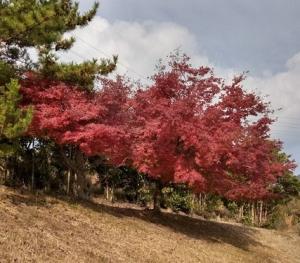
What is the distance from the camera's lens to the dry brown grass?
Result: 482 inches

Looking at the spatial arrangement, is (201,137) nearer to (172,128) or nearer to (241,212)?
(172,128)

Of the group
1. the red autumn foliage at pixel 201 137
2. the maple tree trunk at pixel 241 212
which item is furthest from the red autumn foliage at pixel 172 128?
the maple tree trunk at pixel 241 212

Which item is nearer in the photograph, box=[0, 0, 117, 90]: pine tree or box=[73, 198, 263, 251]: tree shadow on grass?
box=[0, 0, 117, 90]: pine tree

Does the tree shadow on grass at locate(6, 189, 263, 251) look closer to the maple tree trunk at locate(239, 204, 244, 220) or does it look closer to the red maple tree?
the red maple tree

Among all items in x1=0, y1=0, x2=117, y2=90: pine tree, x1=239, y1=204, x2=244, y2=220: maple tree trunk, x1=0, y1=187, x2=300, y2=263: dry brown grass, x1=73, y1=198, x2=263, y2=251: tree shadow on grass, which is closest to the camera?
x1=0, y1=187, x2=300, y2=263: dry brown grass

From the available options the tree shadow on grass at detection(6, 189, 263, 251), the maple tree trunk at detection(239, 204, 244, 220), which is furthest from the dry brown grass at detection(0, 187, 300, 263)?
the maple tree trunk at detection(239, 204, 244, 220)

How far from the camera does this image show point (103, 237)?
15.4 m

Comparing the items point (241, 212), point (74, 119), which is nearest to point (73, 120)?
point (74, 119)

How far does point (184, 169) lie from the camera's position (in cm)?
1805

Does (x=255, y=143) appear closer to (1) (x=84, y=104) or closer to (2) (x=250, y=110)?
(2) (x=250, y=110)

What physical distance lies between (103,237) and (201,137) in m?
5.01

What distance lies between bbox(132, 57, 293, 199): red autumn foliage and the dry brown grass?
212 cm

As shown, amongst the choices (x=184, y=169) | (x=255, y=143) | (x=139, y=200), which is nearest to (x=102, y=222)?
(x=184, y=169)

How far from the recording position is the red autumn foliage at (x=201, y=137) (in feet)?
59.0
